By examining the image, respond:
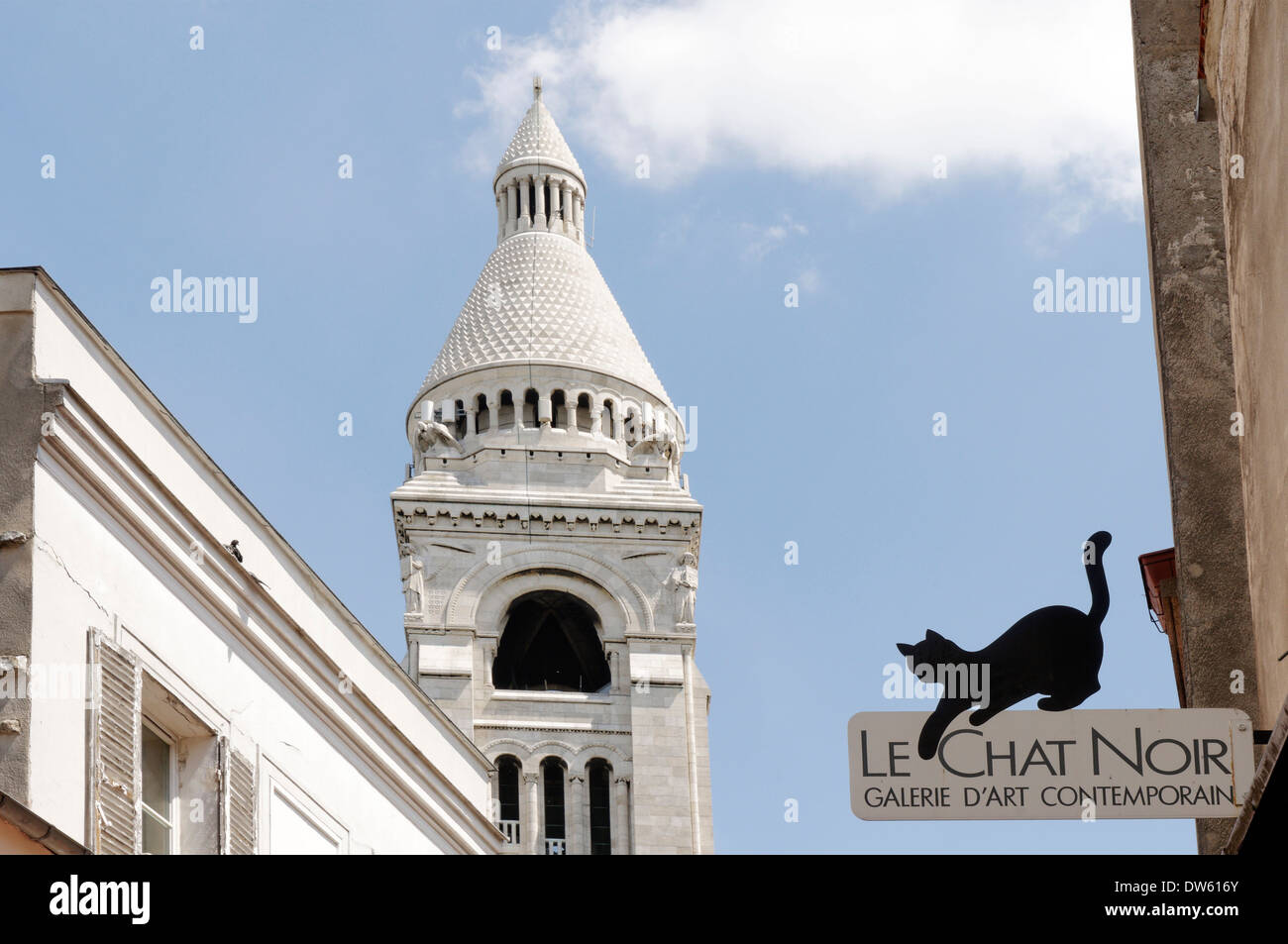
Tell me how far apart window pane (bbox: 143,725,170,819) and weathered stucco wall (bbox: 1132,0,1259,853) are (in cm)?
587

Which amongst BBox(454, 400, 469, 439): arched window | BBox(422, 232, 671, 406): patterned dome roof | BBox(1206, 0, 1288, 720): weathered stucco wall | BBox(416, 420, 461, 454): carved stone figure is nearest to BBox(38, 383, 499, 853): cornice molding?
BBox(1206, 0, 1288, 720): weathered stucco wall

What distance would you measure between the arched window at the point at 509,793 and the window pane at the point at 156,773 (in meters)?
47.5

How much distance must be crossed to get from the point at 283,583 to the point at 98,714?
3627 millimetres

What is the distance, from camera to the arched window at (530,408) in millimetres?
70750

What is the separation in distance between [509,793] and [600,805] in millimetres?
2442

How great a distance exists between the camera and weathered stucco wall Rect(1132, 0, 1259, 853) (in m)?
12.5

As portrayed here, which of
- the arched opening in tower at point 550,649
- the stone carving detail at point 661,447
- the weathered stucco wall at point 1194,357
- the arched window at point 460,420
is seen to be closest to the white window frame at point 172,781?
the weathered stucco wall at point 1194,357

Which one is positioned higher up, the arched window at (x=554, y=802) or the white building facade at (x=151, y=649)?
the arched window at (x=554, y=802)

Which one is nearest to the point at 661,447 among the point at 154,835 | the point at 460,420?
the point at 460,420

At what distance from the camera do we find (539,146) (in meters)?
80.7

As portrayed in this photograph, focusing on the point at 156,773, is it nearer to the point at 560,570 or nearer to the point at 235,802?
the point at 235,802

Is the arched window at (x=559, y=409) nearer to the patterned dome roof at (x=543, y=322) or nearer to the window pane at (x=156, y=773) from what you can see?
the patterned dome roof at (x=543, y=322)
